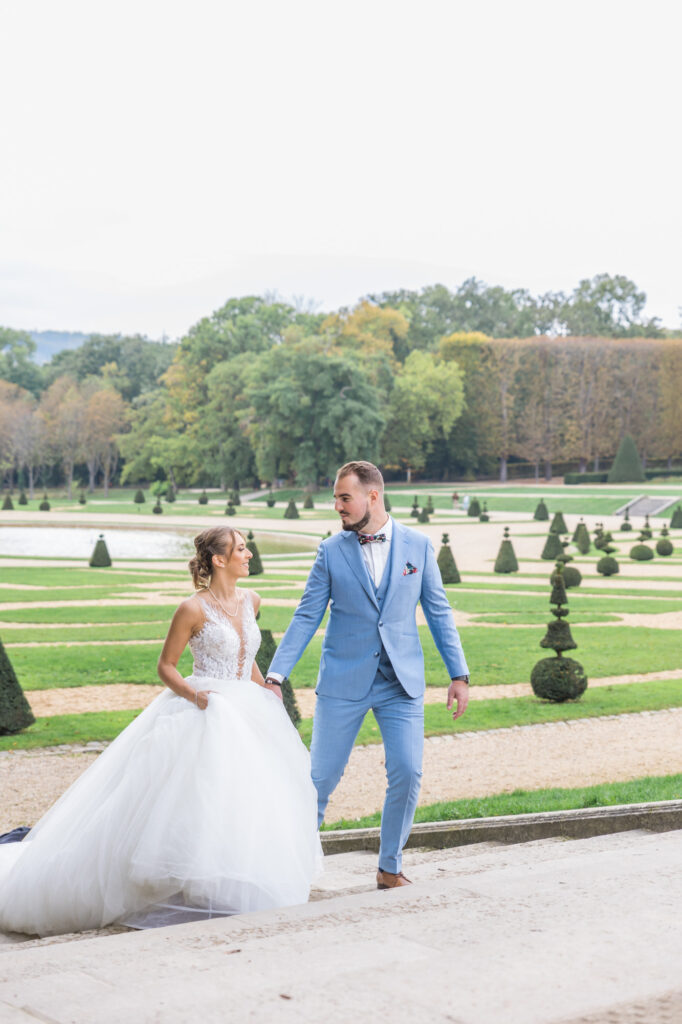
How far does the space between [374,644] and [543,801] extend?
2.73 metres

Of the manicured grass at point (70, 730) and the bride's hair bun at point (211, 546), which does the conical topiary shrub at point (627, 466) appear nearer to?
the manicured grass at point (70, 730)

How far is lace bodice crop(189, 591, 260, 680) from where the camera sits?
4.49 metres

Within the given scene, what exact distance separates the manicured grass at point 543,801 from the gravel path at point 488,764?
518mm

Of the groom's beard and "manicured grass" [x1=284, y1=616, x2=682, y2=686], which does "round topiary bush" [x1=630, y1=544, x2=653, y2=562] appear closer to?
"manicured grass" [x1=284, y1=616, x2=682, y2=686]

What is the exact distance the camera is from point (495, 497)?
53562mm

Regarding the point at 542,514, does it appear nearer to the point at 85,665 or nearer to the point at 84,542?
the point at 84,542

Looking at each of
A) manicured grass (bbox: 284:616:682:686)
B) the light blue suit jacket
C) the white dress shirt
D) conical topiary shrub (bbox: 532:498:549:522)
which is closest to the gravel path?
manicured grass (bbox: 284:616:682:686)

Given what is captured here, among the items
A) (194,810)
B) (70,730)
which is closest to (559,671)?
(70,730)

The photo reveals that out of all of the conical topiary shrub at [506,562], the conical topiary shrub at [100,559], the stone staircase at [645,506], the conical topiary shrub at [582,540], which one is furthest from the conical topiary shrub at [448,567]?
the stone staircase at [645,506]

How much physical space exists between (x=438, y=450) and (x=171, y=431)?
15608mm

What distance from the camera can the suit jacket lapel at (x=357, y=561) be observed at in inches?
173

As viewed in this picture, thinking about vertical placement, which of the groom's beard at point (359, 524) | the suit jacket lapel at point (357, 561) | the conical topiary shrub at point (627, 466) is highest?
the conical topiary shrub at point (627, 466)

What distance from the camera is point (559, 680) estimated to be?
10.8m

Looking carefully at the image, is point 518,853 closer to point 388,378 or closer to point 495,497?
point 495,497
